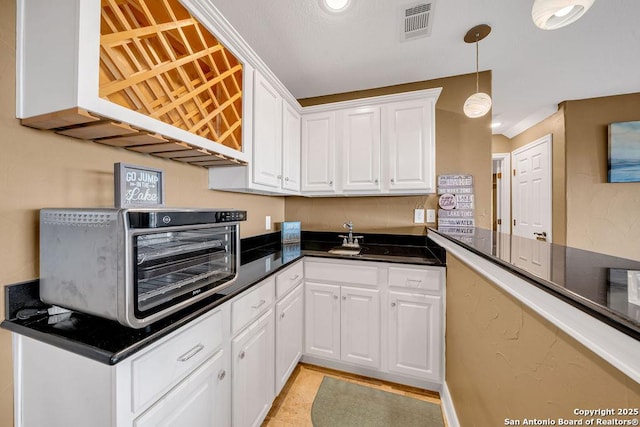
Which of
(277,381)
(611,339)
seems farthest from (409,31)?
(277,381)

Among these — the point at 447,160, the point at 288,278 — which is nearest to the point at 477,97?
the point at 447,160

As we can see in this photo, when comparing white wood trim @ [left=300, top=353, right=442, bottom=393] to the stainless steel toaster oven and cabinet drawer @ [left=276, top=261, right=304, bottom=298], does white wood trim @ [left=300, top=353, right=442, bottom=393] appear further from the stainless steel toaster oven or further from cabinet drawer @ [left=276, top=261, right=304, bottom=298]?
the stainless steel toaster oven

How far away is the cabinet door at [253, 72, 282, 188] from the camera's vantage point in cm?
159

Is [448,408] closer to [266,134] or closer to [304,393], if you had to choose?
[304,393]

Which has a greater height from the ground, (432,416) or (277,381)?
(277,381)

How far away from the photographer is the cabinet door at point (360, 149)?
210cm

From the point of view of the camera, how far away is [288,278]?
167 cm

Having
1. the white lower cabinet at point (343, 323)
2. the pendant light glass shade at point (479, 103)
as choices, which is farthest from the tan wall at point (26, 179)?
the pendant light glass shade at point (479, 103)

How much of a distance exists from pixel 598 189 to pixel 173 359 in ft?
13.3

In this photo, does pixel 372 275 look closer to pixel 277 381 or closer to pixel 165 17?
pixel 277 381

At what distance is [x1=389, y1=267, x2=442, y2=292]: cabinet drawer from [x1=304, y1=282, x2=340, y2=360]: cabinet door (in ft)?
1.43

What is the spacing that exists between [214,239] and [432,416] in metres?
1.72

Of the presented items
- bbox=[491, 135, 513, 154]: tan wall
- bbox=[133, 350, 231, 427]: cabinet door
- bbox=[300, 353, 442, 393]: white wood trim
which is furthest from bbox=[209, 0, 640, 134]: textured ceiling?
bbox=[300, 353, 442, 393]: white wood trim

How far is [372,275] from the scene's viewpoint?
177 centimetres
